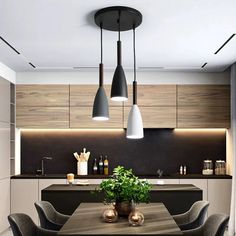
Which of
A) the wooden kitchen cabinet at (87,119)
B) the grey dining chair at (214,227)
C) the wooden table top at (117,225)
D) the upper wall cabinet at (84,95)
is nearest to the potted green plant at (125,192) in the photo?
the wooden table top at (117,225)

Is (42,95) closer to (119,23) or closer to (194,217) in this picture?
(119,23)

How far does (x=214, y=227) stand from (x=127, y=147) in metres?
3.86

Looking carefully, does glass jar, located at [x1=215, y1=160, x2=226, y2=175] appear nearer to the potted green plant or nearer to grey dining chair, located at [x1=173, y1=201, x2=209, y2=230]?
grey dining chair, located at [x1=173, y1=201, x2=209, y2=230]

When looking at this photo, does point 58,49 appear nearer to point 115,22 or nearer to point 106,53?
point 106,53

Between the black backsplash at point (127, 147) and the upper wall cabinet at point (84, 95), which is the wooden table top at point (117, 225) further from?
the black backsplash at point (127, 147)

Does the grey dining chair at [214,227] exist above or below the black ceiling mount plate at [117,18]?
below

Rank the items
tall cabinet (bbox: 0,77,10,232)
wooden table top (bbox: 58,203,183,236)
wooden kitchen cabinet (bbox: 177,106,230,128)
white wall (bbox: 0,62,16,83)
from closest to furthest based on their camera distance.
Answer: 1. wooden table top (bbox: 58,203,183,236)
2. tall cabinet (bbox: 0,77,10,232)
3. white wall (bbox: 0,62,16,83)
4. wooden kitchen cabinet (bbox: 177,106,230,128)

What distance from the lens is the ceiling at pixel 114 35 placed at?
3738mm

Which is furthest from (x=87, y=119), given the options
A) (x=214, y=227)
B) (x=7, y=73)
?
(x=214, y=227)

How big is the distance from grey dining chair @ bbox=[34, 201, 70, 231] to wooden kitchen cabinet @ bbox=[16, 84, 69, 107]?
3.02 metres

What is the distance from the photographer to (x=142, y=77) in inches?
277

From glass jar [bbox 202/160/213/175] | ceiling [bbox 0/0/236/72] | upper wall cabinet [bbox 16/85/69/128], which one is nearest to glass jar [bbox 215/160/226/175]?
glass jar [bbox 202/160/213/175]

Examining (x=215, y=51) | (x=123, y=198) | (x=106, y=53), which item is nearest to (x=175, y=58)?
(x=215, y=51)

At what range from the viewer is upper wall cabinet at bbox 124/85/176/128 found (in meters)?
6.93
